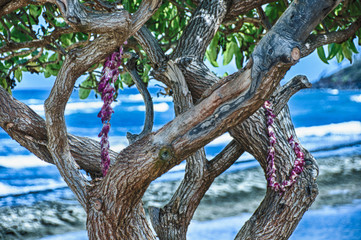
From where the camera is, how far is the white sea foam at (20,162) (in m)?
5.40

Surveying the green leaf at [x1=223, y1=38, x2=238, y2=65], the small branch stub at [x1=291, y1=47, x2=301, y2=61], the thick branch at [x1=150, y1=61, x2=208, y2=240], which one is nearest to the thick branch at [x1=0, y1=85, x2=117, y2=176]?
the thick branch at [x1=150, y1=61, x2=208, y2=240]

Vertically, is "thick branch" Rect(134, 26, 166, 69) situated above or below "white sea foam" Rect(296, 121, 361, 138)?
below

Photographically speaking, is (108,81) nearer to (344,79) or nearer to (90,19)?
(90,19)

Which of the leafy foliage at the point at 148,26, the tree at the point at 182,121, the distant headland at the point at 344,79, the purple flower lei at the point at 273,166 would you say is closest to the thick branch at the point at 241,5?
the tree at the point at 182,121

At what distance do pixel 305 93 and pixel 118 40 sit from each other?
6.96 m

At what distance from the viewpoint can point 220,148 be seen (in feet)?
20.4

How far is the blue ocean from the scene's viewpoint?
398 cm

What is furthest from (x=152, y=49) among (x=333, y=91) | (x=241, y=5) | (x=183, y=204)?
(x=333, y=91)

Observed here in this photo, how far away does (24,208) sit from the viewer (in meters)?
3.95

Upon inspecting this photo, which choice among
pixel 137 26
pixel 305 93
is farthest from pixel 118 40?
pixel 305 93

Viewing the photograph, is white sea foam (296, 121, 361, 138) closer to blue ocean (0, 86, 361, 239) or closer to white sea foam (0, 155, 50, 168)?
blue ocean (0, 86, 361, 239)

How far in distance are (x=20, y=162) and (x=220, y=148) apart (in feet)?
8.15

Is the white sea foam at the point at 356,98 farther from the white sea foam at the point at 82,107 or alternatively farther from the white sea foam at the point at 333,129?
the white sea foam at the point at 82,107

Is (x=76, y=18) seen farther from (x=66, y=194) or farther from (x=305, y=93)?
(x=305, y=93)
